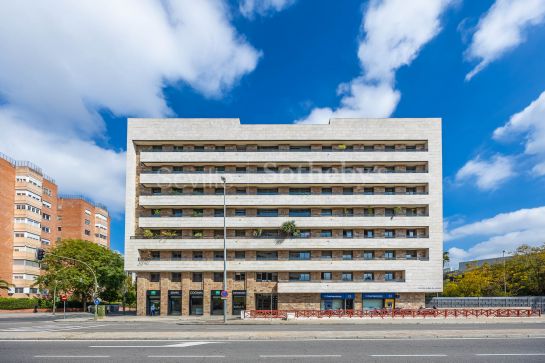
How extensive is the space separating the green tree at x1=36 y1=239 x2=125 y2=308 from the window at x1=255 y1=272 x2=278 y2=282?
23.9 meters

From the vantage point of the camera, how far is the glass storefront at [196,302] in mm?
50500

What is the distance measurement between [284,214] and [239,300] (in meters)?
11.5

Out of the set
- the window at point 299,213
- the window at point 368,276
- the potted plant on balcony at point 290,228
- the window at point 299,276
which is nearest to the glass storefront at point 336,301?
the window at point 368,276

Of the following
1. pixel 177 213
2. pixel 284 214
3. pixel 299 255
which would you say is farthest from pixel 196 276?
pixel 284 214

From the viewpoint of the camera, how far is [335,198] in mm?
51781

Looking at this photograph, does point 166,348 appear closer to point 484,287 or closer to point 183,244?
point 183,244

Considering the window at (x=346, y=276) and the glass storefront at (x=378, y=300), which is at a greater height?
the window at (x=346, y=276)

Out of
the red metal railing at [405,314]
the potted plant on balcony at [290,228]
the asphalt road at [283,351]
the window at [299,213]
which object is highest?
the window at [299,213]

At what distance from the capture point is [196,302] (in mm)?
50625

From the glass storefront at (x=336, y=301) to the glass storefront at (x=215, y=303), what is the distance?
39.1 feet

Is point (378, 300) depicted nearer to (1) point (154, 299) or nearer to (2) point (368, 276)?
(2) point (368, 276)

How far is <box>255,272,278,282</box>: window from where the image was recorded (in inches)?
2020

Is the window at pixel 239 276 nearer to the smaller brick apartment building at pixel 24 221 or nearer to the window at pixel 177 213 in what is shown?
the window at pixel 177 213

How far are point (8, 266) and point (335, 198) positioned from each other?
177 ft
